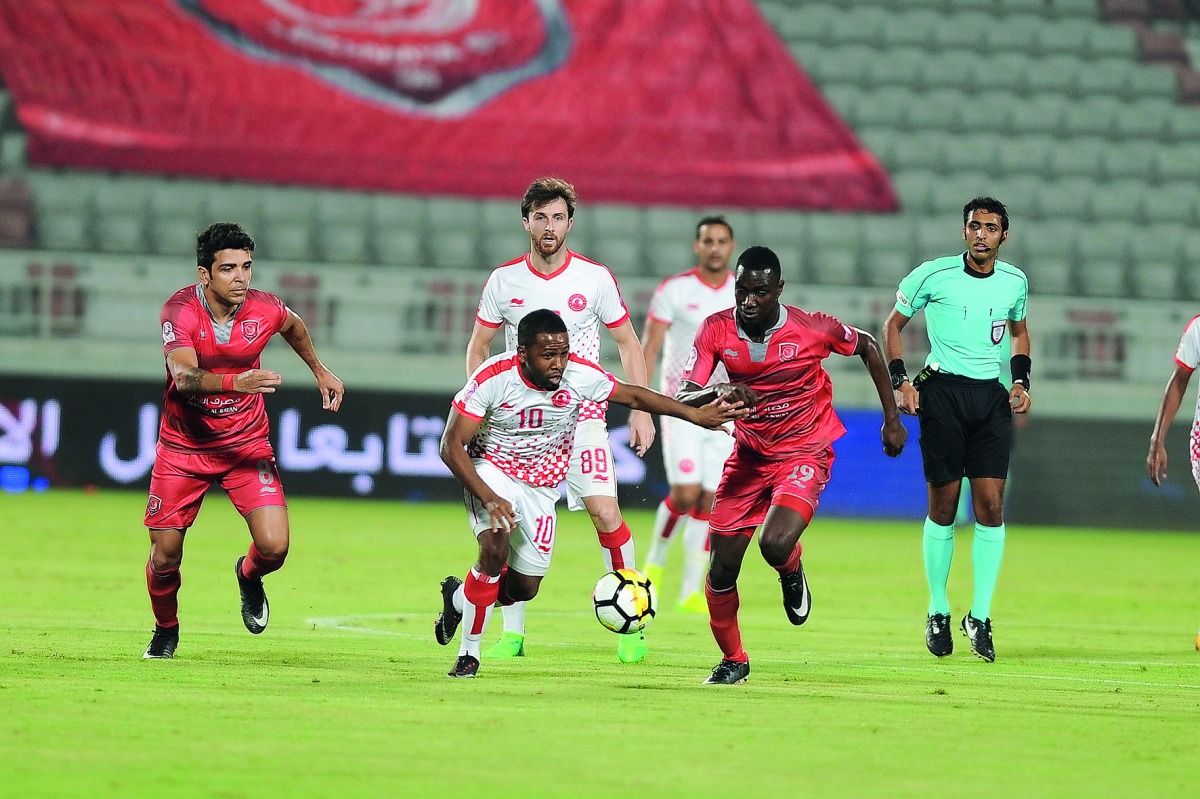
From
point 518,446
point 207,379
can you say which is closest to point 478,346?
point 518,446

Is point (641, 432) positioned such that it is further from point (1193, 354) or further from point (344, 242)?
point (344, 242)

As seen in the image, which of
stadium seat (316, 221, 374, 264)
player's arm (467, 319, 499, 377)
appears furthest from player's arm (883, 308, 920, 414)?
stadium seat (316, 221, 374, 264)

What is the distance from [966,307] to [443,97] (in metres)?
15.8

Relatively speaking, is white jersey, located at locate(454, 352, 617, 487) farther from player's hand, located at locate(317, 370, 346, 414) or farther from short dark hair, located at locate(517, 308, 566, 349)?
player's hand, located at locate(317, 370, 346, 414)

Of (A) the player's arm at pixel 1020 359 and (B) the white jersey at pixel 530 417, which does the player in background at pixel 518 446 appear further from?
(A) the player's arm at pixel 1020 359

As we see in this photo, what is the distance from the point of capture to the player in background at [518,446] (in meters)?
6.82

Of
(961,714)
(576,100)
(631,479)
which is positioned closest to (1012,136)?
(576,100)

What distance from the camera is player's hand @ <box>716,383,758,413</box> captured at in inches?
268

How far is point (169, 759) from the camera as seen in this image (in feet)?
15.7

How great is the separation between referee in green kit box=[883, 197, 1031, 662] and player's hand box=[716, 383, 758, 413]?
5.66ft

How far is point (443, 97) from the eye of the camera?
76.5 feet

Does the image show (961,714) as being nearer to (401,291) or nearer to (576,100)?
(401,291)

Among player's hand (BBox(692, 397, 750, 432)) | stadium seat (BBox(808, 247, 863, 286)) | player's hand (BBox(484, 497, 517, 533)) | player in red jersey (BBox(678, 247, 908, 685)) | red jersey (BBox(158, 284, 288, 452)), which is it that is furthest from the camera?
stadium seat (BBox(808, 247, 863, 286))

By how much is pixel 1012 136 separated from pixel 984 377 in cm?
1622
